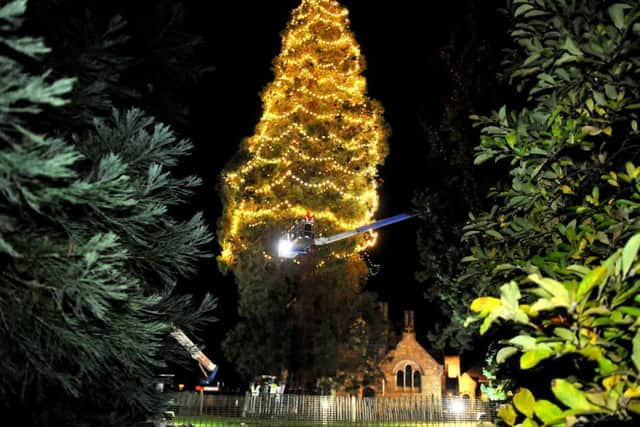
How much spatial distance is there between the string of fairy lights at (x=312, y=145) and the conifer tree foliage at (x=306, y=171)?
0.03 metres

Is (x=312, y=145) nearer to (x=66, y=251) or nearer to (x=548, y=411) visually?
(x=66, y=251)

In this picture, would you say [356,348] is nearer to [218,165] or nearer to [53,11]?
[218,165]

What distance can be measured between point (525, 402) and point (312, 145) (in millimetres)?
17165

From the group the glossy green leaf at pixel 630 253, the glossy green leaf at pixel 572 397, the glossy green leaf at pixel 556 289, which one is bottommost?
the glossy green leaf at pixel 572 397

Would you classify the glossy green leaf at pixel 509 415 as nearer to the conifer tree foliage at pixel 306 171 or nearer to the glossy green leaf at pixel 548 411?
the glossy green leaf at pixel 548 411

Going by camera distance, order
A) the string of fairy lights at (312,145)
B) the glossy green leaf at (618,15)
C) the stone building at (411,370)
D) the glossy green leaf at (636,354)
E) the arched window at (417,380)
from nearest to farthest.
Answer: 1. the glossy green leaf at (636,354)
2. the glossy green leaf at (618,15)
3. the string of fairy lights at (312,145)
4. the stone building at (411,370)
5. the arched window at (417,380)

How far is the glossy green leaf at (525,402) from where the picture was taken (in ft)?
5.18

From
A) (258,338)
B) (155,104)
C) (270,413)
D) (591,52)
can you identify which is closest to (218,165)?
(258,338)

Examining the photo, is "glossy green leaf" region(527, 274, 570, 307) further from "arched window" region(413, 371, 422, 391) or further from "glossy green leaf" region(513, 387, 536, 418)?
"arched window" region(413, 371, 422, 391)

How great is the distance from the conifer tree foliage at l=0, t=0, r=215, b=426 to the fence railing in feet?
44.3

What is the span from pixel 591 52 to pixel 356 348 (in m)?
19.1

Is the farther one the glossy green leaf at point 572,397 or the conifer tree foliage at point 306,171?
the conifer tree foliage at point 306,171

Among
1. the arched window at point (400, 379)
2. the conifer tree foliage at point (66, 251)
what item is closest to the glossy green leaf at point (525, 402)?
the conifer tree foliage at point (66, 251)

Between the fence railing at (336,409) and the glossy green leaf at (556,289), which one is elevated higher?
the glossy green leaf at (556,289)
